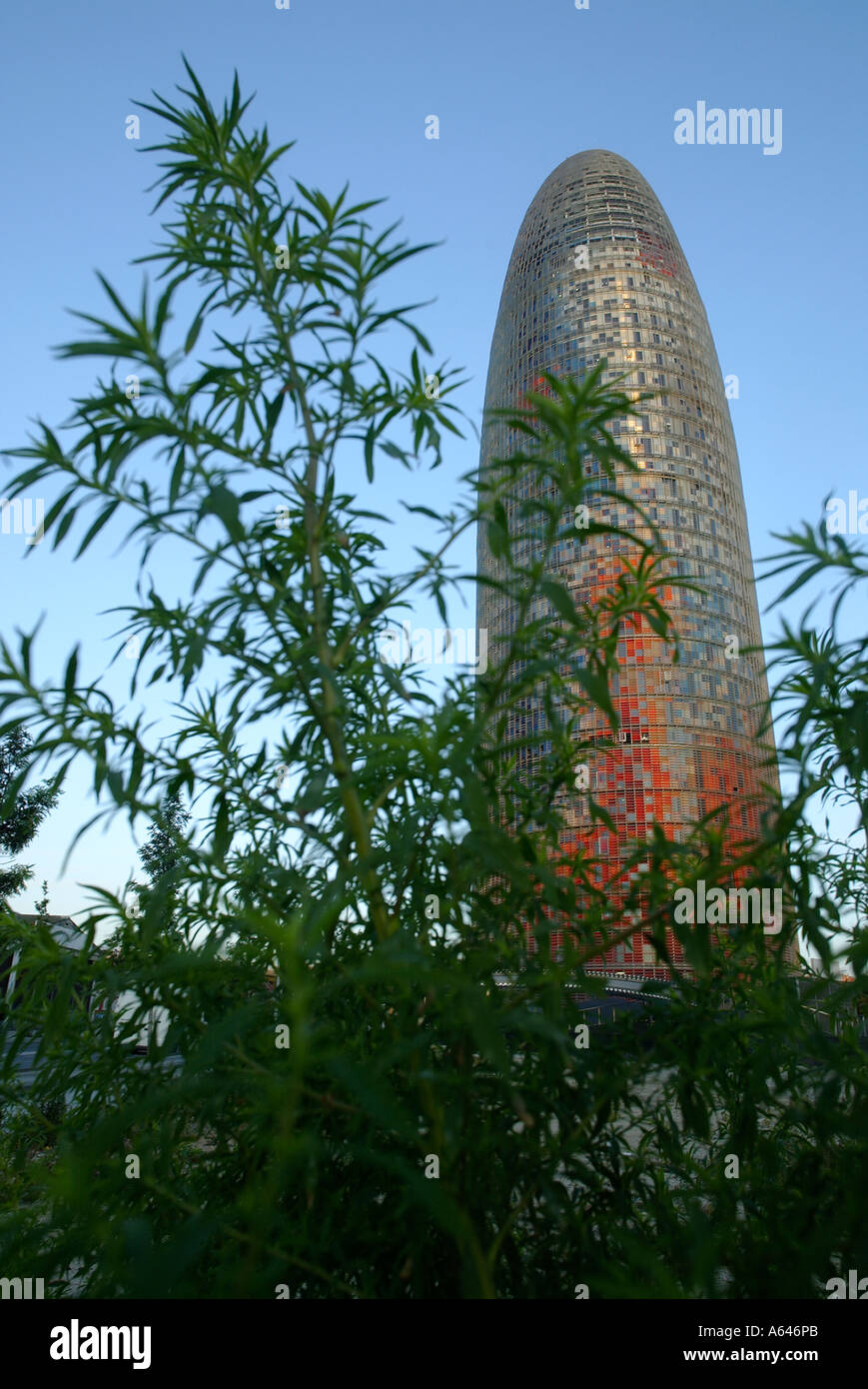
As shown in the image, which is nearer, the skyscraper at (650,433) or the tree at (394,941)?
the tree at (394,941)

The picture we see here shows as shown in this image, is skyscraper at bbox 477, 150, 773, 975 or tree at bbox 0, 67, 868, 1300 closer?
tree at bbox 0, 67, 868, 1300

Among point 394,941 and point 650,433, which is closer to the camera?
point 394,941

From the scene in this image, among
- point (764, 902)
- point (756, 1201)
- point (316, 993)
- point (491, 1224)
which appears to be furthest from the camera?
point (756, 1201)

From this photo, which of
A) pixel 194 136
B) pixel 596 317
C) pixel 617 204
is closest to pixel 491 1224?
pixel 194 136

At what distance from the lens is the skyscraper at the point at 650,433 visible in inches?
2103

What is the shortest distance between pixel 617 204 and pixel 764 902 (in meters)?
81.4

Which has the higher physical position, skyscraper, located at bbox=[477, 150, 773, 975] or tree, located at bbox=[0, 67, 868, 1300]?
skyscraper, located at bbox=[477, 150, 773, 975]

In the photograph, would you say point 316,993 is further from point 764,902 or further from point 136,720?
point 764,902

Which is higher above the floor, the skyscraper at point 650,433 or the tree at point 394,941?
the skyscraper at point 650,433

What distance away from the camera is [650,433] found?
62.6m

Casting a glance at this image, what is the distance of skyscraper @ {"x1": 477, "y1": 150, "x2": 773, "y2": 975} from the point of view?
53406 mm

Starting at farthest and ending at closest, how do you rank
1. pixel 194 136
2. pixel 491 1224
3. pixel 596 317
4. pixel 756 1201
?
pixel 596 317
pixel 194 136
pixel 756 1201
pixel 491 1224

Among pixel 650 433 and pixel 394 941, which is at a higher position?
pixel 650 433
